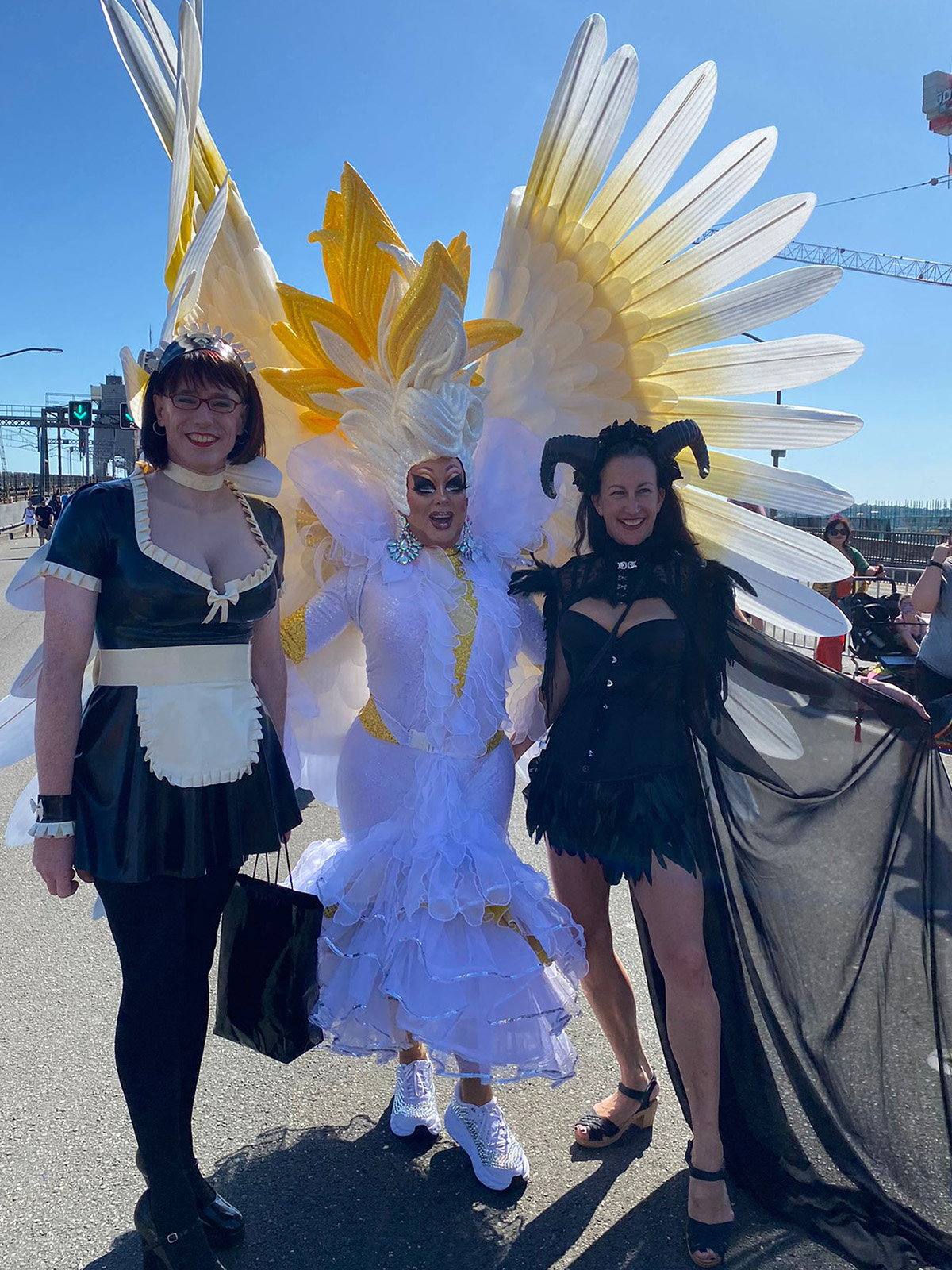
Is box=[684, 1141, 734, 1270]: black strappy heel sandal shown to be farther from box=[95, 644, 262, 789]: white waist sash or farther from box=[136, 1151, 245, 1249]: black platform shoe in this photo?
box=[95, 644, 262, 789]: white waist sash

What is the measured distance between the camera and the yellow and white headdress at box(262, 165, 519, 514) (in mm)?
2260

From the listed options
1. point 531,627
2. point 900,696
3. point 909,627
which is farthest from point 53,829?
point 909,627

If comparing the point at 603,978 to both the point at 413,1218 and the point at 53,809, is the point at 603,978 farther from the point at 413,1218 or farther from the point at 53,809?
the point at 53,809

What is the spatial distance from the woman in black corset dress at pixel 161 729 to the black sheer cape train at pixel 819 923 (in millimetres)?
853

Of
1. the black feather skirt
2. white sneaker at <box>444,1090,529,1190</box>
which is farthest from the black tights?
the black feather skirt

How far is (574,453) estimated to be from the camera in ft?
7.33

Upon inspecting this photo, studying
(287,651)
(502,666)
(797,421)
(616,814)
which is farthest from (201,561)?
(797,421)

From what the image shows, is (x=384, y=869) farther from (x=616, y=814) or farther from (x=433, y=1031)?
(x=616, y=814)

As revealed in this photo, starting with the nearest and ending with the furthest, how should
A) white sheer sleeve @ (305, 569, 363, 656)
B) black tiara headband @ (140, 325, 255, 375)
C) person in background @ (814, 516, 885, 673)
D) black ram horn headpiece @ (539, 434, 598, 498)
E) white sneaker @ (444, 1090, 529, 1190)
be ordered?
black tiara headband @ (140, 325, 255, 375) < white sneaker @ (444, 1090, 529, 1190) < black ram horn headpiece @ (539, 434, 598, 498) < white sheer sleeve @ (305, 569, 363, 656) < person in background @ (814, 516, 885, 673)

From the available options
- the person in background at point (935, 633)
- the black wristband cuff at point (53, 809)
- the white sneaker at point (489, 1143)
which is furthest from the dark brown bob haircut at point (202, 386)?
the person in background at point (935, 633)

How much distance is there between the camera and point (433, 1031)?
1.94 metres

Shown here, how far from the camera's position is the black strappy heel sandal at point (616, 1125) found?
2.30 meters

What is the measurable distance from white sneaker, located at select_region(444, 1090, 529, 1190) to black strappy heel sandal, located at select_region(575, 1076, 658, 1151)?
18cm

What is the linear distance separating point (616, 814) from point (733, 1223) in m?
0.94
